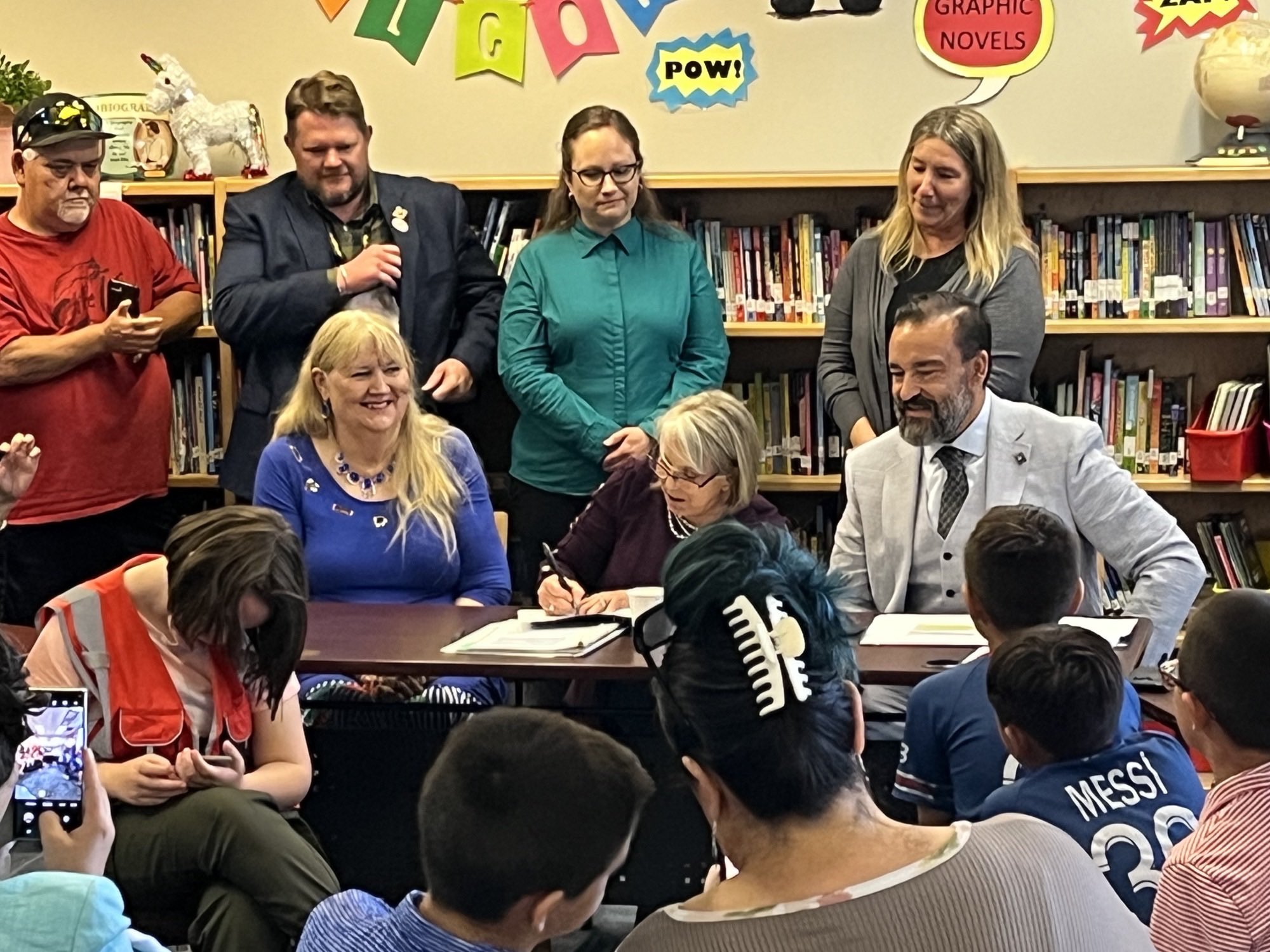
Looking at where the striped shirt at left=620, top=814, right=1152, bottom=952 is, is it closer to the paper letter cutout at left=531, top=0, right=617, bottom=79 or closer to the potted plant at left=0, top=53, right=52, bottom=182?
the paper letter cutout at left=531, top=0, right=617, bottom=79

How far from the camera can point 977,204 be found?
3877mm

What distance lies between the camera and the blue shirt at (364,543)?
11.3ft

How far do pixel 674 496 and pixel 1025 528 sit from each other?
1071 millimetres

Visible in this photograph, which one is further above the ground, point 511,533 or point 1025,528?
point 1025,528

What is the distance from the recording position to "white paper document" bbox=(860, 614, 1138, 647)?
109 inches

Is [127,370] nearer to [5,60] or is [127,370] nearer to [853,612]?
[5,60]

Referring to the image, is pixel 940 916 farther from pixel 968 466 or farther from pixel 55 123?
pixel 55 123

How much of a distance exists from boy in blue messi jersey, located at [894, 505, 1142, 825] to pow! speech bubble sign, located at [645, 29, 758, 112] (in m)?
2.47

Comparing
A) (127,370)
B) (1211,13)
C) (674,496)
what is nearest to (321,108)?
(127,370)

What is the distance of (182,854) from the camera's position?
2383 mm

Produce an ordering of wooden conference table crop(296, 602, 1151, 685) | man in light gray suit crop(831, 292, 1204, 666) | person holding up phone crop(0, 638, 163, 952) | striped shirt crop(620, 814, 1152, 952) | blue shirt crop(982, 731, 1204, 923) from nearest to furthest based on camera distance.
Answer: striped shirt crop(620, 814, 1152, 952) < person holding up phone crop(0, 638, 163, 952) < blue shirt crop(982, 731, 1204, 923) < wooden conference table crop(296, 602, 1151, 685) < man in light gray suit crop(831, 292, 1204, 666)

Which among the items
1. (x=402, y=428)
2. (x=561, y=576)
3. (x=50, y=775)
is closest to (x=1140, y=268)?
(x=561, y=576)

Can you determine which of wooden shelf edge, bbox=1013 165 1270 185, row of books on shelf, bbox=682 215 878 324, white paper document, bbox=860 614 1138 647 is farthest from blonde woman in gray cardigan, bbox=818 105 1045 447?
white paper document, bbox=860 614 1138 647

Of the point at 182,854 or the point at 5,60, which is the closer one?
the point at 182,854
